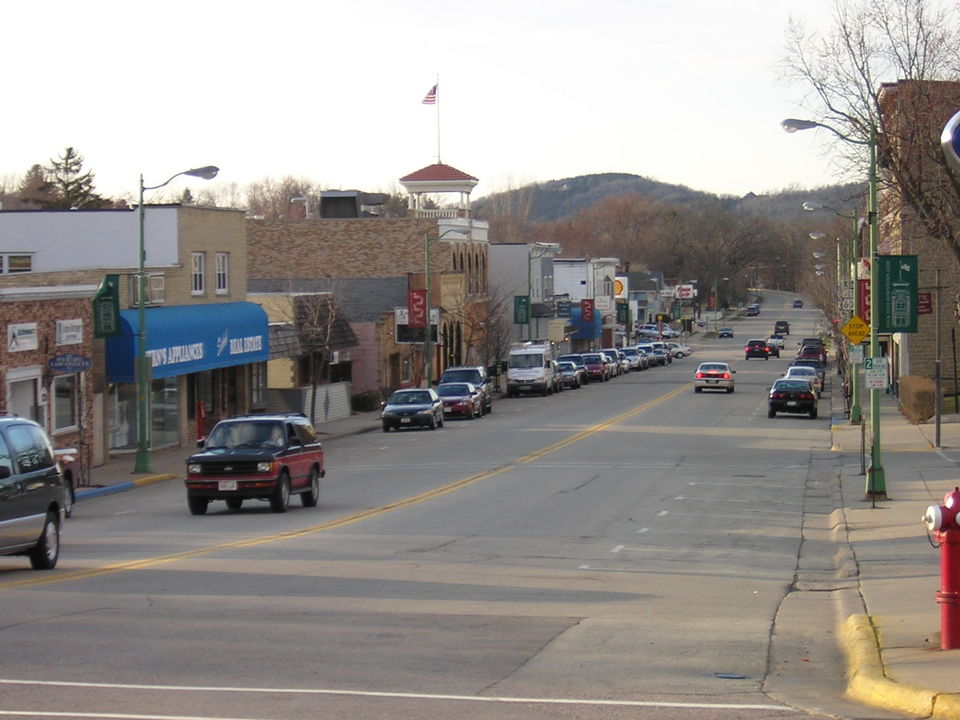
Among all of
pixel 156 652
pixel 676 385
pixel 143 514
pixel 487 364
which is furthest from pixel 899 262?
pixel 487 364

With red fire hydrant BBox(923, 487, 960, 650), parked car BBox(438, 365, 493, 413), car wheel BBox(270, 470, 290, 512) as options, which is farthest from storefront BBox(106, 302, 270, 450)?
red fire hydrant BBox(923, 487, 960, 650)

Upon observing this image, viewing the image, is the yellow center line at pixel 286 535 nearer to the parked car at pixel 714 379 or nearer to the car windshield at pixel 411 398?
the car windshield at pixel 411 398

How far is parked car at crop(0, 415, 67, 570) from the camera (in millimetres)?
15219

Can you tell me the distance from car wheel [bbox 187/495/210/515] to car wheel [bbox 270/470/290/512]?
1195 mm

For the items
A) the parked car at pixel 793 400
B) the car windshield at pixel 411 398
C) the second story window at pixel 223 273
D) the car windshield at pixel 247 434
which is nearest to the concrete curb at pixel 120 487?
the car windshield at pixel 247 434

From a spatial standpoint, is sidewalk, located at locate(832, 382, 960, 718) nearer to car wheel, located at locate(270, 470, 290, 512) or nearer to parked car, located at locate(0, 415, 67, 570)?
parked car, located at locate(0, 415, 67, 570)

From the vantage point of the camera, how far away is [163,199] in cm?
12450

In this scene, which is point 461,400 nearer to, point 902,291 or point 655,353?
point 902,291

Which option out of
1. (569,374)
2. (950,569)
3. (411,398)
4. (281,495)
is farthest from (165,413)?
(569,374)

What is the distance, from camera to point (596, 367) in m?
83.3

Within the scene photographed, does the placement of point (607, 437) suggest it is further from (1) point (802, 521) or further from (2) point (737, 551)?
(2) point (737, 551)

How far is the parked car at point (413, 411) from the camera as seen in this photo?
46.7 meters

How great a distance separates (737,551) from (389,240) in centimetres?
5910

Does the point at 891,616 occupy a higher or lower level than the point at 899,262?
lower
